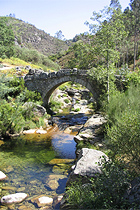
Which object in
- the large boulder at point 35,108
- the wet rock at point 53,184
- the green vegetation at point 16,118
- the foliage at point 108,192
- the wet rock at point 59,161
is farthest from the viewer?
the large boulder at point 35,108

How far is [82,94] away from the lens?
26219mm

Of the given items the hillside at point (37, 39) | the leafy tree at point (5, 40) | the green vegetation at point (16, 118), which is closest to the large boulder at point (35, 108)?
the green vegetation at point (16, 118)

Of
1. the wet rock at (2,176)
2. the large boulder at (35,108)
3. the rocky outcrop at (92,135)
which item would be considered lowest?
the wet rock at (2,176)

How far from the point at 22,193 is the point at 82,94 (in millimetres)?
21661

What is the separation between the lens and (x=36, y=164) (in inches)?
291

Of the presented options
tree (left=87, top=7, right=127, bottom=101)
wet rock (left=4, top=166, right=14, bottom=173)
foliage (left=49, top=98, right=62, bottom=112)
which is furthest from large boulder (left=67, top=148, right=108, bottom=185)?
foliage (left=49, top=98, right=62, bottom=112)

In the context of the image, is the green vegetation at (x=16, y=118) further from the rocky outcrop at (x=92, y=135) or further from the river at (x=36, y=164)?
the rocky outcrop at (x=92, y=135)

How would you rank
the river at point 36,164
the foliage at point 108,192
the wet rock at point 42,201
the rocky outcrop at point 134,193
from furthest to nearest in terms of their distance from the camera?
the river at point 36,164, the wet rock at point 42,201, the foliage at point 108,192, the rocky outcrop at point 134,193

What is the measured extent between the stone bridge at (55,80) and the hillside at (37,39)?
52350 millimetres

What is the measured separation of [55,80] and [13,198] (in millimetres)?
12072

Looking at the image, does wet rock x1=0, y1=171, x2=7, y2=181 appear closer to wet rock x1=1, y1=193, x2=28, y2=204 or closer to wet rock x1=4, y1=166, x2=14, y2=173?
wet rock x1=4, y1=166, x2=14, y2=173

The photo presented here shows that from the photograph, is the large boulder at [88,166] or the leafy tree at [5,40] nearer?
the large boulder at [88,166]

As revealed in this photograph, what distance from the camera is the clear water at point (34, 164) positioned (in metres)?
5.60

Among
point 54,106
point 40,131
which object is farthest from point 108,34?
point 54,106
